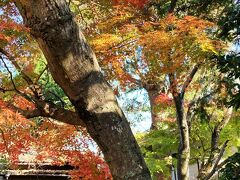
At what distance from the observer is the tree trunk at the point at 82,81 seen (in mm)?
5125

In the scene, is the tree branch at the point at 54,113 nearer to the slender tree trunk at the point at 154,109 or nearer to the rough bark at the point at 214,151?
the rough bark at the point at 214,151

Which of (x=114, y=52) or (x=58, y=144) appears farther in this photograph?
(x=58, y=144)

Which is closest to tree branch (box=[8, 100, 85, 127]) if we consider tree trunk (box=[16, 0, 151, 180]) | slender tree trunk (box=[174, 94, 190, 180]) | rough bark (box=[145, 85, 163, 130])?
tree trunk (box=[16, 0, 151, 180])

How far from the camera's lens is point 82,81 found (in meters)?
5.23

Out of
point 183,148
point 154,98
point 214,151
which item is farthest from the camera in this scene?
point 154,98

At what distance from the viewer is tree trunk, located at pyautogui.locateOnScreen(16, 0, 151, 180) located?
5125 mm

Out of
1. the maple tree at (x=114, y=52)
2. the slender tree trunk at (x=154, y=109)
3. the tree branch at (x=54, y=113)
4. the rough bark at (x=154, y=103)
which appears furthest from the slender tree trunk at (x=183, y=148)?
the tree branch at (x=54, y=113)

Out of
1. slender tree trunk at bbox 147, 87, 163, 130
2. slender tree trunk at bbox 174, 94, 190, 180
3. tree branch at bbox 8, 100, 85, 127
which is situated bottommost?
tree branch at bbox 8, 100, 85, 127

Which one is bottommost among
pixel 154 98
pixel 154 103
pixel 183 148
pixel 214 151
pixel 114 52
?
pixel 183 148

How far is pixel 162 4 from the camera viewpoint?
422 inches

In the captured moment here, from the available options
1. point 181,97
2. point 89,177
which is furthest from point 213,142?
point 89,177

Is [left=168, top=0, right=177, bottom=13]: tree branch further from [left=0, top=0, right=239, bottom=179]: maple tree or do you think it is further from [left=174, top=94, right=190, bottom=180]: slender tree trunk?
[left=174, top=94, right=190, bottom=180]: slender tree trunk

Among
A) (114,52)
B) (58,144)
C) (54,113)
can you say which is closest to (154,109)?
(58,144)

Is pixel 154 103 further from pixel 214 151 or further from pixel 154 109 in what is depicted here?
pixel 214 151
